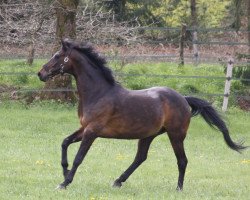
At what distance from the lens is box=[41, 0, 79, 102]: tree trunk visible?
21.7 meters

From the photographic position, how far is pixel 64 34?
22.0 metres

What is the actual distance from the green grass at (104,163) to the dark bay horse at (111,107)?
54 cm

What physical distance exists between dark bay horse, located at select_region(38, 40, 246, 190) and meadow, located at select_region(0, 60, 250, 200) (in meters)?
0.63

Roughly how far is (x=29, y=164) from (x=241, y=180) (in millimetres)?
3749

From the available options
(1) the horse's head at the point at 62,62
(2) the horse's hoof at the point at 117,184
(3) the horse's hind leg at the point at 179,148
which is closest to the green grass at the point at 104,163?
(2) the horse's hoof at the point at 117,184

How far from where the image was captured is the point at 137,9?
1361 inches

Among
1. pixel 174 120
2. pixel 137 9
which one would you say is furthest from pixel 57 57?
pixel 137 9

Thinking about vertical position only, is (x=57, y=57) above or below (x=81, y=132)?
above

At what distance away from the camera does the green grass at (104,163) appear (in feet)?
32.8

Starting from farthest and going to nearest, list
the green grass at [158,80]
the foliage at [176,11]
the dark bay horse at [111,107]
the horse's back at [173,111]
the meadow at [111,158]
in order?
the foliage at [176,11] → the green grass at [158,80] → the horse's back at [173,111] → the dark bay horse at [111,107] → the meadow at [111,158]

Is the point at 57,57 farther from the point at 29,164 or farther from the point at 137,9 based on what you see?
the point at 137,9

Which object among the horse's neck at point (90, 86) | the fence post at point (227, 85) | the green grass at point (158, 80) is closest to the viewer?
the horse's neck at point (90, 86)

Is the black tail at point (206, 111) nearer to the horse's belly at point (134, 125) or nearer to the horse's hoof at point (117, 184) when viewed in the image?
the horse's belly at point (134, 125)

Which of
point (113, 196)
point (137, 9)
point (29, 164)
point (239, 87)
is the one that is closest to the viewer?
point (113, 196)
